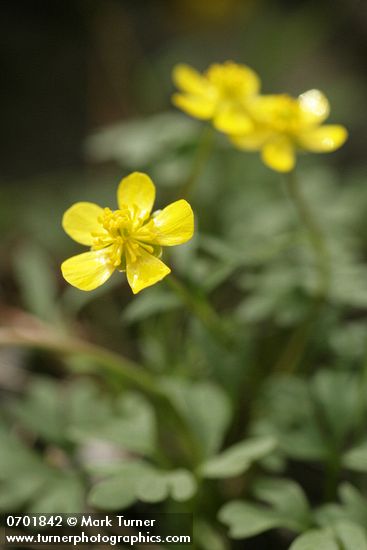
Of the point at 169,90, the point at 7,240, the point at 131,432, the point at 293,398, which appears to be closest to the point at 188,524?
the point at 131,432

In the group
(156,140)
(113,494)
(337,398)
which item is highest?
(156,140)

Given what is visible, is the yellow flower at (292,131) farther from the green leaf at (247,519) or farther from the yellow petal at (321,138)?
the green leaf at (247,519)

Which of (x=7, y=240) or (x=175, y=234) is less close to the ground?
(x=7, y=240)

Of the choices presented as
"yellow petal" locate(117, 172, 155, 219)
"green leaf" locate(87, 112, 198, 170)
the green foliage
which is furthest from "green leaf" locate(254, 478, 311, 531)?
"green leaf" locate(87, 112, 198, 170)

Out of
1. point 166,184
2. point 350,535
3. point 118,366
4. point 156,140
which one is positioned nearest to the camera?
point 350,535

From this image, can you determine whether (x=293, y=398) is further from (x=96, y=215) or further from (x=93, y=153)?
(x=93, y=153)

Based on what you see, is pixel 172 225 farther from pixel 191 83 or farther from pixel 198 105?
pixel 191 83

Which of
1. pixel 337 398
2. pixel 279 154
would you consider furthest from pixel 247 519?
pixel 279 154
